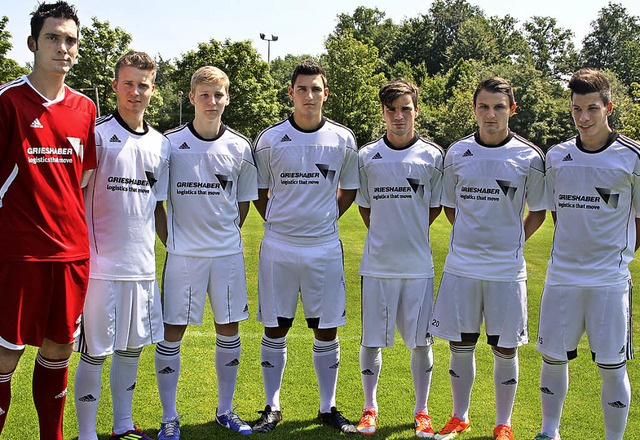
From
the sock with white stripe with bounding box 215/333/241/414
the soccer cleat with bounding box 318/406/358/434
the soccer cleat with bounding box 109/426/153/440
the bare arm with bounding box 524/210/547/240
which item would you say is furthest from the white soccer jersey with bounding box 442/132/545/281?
the soccer cleat with bounding box 109/426/153/440

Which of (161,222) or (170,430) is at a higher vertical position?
(161,222)

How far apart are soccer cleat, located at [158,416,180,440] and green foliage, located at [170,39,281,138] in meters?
37.8

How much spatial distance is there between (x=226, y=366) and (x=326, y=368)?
80 centimetres

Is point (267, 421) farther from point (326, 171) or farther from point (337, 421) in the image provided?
point (326, 171)

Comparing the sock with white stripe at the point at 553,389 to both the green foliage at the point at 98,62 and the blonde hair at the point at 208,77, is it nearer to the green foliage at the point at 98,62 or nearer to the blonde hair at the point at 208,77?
the blonde hair at the point at 208,77

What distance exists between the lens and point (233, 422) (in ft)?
15.1

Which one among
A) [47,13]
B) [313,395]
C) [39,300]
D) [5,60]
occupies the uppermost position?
[5,60]

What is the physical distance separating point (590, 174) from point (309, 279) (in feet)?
7.09

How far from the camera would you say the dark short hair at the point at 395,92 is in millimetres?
4523

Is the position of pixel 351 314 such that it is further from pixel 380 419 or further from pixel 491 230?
pixel 491 230

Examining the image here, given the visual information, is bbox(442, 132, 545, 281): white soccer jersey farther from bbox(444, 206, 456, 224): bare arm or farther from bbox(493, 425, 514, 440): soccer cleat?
bbox(493, 425, 514, 440): soccer cleat

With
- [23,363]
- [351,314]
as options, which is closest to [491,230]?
[351,314]

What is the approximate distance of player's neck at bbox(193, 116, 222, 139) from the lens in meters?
4.50

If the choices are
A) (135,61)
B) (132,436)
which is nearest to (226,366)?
(132,436)
